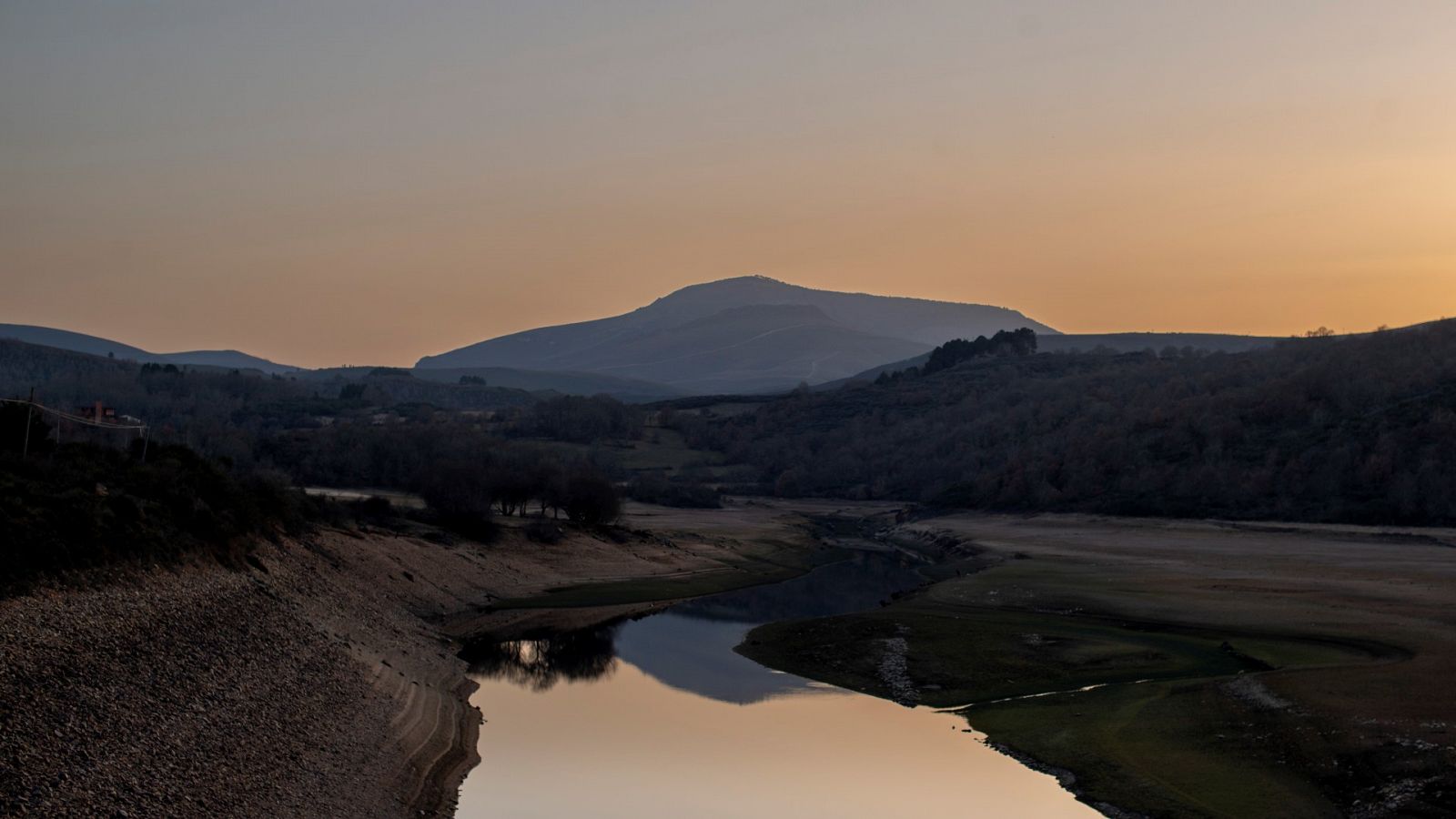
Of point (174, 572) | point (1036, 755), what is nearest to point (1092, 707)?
point (1036, 755)

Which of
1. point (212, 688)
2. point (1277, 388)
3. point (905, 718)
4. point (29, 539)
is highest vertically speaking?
point (1277, 388)

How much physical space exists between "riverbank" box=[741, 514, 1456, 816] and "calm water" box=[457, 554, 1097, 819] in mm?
1618

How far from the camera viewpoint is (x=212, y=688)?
25438 millimetres

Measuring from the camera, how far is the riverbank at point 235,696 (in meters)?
Answer: 19.4

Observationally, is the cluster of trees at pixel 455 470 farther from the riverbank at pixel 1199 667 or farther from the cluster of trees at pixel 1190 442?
the cluster of trees at pixel 1190 442

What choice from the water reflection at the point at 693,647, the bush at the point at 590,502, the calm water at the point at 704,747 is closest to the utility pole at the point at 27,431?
the calm water at the point at 704,747

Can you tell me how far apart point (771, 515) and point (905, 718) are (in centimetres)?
8649

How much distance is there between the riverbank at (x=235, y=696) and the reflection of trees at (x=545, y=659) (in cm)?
135

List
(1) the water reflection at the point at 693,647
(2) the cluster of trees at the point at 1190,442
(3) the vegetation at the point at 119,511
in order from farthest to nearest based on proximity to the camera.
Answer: (2) the cluster of trees at the point at 1190,442
(1) the water reflection at the point at 693,647
(3) the vegetation at the point at 119,511

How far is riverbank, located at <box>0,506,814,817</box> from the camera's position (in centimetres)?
1942

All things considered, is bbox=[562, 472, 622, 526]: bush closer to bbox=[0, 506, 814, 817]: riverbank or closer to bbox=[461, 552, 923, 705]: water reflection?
bbox=[461, 552, 923, 705]: water reflection

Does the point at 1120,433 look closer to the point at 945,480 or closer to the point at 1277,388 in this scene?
the point at 1277,388

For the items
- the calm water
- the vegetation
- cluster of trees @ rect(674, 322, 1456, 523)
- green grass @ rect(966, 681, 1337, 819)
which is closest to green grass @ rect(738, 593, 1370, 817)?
green grass @ rect(966, 681, 1337, 819)

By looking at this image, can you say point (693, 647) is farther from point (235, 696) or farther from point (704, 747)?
point (235, 696)
